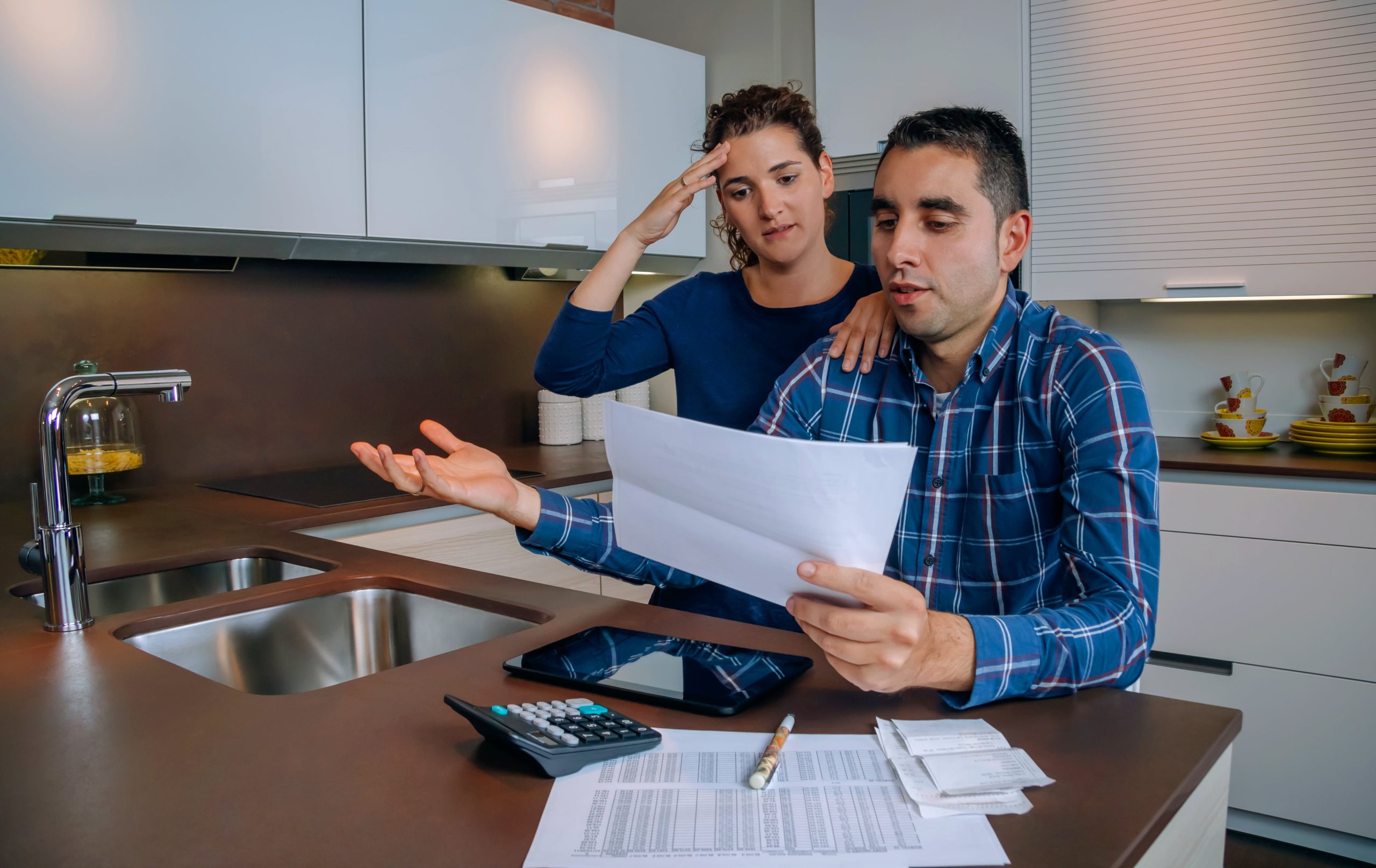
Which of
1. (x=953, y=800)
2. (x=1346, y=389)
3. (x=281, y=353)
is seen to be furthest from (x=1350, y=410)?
(x=281, y=353)

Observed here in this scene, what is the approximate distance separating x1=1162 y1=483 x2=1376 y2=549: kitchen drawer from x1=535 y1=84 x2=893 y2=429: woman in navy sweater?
51.5 inches

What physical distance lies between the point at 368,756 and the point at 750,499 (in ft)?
1.33

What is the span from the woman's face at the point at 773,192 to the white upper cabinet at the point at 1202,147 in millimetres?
1456

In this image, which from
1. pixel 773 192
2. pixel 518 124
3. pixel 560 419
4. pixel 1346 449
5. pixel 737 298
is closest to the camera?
pixel 773 192

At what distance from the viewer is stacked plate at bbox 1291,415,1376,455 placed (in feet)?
8.58

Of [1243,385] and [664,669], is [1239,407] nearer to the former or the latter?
[1243,385]

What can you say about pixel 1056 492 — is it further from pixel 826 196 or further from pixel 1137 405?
pixel 826 196

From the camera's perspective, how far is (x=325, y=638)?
153 centimetres

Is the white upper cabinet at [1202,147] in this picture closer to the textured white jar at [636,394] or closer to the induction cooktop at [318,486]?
the textured white jar at [636,394]

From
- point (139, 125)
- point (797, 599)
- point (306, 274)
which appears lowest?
point (797, 599)

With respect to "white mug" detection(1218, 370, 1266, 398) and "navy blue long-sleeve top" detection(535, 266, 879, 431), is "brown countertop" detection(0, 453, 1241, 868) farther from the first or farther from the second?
"white mug" detection(1218, 370, 1266, 398)

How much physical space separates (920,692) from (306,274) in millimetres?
2332

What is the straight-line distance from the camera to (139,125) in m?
2.11

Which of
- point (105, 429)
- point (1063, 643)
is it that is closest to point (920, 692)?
point (1063, 643)
